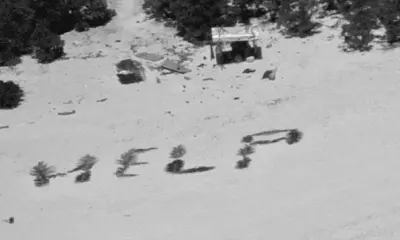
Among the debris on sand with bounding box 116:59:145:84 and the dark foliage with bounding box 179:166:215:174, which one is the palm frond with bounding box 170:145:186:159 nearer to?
the dark foliage with bounding box 179:166:215:174

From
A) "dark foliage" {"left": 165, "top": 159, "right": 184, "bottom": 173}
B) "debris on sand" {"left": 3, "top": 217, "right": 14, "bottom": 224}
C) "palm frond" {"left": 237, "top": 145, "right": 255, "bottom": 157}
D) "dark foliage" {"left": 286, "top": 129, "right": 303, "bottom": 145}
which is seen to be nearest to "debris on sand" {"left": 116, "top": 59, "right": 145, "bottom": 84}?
"dark foliage" {"left": 165, "top": 159, "right": 184, "bottom": 173}

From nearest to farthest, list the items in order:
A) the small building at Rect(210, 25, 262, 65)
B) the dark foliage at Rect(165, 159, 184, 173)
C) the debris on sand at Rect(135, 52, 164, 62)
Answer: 1. the dark foliage at Rect(165, 159, 184, 173)
2. the small building at Rect(210, 25, 262, 65)
3. the debris on sand at Rect(135, 52, 164, 62)

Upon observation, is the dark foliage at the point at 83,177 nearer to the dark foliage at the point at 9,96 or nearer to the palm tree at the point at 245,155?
the palm tree at the point at 245,155

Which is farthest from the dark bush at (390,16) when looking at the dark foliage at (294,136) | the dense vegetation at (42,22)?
the dense vegetation at (42,22)

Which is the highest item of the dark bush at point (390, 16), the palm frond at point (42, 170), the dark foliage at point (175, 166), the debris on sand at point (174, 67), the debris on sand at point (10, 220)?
the dark bush at point (390, 16)

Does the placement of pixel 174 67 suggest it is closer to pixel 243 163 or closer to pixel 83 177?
pixel 83 177

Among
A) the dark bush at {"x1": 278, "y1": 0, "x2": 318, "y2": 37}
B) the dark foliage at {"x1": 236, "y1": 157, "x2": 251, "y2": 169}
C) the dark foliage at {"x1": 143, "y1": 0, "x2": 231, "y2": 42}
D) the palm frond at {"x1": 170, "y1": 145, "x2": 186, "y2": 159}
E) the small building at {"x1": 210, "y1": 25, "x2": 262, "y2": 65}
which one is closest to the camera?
the dark foliage at {"x1": 236, "y1": 157, "x2": 251, "y2": 169}

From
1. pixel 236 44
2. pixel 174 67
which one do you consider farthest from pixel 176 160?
pixel 236 44
